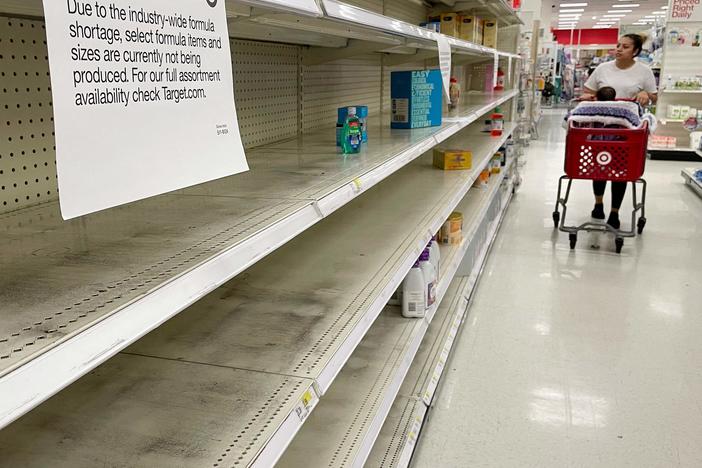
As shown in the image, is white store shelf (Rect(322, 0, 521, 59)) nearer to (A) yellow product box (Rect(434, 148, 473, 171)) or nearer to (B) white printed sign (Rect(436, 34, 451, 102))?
(B) white printed sign (Rect(436, 34, 451, 102))

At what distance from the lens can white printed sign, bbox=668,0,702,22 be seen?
852 cm

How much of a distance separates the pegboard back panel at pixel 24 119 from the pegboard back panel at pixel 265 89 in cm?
86

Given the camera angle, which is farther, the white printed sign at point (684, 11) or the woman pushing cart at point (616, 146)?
the white printed sign at point (684, 11)

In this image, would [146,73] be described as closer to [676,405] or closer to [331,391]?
[331,391]

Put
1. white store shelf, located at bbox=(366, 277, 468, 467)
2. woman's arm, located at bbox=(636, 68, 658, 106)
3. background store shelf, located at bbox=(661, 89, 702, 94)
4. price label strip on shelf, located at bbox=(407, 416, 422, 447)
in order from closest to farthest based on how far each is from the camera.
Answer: white store shelf, located at bbox=(366, 277, 468, 467), price label strip on shelf, located at bbox=(407, 416, 422, 447), woman's arm, located at bbox=(636, 68, 658, 106), background store shelf, located at bbox=(661, 89, 702, 94)

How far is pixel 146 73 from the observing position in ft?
2.45

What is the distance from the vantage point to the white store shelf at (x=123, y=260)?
62cm

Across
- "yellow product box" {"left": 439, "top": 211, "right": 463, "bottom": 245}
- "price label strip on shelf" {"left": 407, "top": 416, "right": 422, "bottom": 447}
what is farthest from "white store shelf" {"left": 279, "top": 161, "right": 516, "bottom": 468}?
"yellow product box" {"left": 439, "top": 211, "right": 463, "bottom": 245}

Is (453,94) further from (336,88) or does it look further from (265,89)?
(265,89)

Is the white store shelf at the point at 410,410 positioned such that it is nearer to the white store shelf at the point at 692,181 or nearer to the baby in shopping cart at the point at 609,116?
the baby in shopping cart at the point at 609,116

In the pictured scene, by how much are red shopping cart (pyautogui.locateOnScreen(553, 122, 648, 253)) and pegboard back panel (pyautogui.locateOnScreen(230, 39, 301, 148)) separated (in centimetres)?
256

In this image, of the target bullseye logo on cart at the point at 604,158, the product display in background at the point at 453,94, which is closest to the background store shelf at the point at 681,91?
the target bullseye logo on cart at the point at 604,158

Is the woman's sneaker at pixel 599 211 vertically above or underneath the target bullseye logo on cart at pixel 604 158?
underneath

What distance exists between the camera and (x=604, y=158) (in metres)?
4.36
